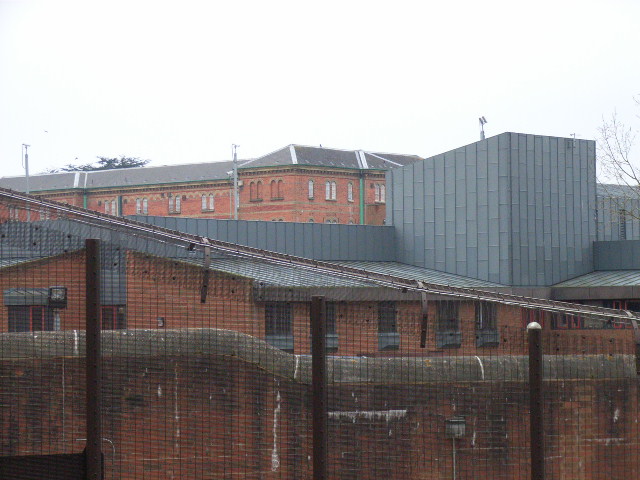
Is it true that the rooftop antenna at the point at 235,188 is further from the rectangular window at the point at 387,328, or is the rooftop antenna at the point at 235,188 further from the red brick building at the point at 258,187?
the rectangular window at the point at 387,328

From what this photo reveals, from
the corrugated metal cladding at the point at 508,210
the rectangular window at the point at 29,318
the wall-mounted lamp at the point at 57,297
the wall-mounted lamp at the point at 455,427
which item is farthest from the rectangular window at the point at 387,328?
the corrugated metal cladding at the point at 508,210

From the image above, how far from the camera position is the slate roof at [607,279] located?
94.2ft

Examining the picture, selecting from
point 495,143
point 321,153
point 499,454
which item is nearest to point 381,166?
point 321,153

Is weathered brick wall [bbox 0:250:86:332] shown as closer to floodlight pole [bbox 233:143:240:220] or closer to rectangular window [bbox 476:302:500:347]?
rectangular window [bbox 476:302:500:347]

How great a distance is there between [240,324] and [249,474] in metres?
1.29

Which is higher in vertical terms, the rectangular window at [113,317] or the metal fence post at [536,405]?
the rectangular window at [113,317]

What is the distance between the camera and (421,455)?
26.6 feet

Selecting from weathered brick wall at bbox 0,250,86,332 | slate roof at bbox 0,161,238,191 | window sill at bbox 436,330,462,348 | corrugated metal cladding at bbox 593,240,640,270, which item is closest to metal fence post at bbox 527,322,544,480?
window sill at bbox 436,330,462,348

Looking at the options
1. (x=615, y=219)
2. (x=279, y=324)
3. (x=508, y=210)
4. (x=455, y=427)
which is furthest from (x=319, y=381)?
(x=615, y=219)

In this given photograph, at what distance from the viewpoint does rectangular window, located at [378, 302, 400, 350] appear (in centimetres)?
710

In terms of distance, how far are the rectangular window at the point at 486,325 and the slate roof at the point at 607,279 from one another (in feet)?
72.3

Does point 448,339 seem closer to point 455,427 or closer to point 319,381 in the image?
point 455,427

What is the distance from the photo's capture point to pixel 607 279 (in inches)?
1167

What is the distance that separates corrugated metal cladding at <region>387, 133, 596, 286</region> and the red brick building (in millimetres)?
44992
